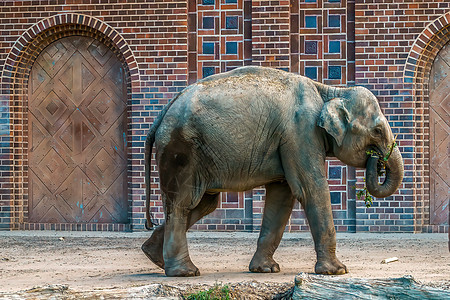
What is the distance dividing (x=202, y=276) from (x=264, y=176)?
3.44ft

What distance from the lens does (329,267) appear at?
24.6 feet

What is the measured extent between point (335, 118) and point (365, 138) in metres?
0.38

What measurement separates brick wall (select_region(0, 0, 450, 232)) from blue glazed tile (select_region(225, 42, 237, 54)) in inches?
0.6

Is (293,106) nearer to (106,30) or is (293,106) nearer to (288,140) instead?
(288,140)

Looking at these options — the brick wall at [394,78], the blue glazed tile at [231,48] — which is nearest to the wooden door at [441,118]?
the brick wall at [394,78]

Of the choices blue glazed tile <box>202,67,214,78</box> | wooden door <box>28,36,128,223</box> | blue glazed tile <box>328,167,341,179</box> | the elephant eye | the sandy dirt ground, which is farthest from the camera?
wooden door <box>28,36,128,223</box>

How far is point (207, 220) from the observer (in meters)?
12.6

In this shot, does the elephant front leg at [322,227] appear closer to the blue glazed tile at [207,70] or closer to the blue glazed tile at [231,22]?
Result: the blue glazed tile at [207,70]

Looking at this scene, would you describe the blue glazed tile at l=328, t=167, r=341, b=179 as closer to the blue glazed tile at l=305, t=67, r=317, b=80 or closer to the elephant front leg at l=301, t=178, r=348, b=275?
the blue glazed tile at l=305, t=67, r=317, b=80

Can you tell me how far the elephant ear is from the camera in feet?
24.8

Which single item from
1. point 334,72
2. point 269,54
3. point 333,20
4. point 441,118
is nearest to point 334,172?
point 334,72

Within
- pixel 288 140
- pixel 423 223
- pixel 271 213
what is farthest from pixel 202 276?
pixel 423 223

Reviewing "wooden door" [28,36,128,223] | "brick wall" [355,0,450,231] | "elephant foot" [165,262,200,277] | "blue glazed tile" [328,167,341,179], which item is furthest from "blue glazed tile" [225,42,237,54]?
"elephant foot" [165,262,200,277]

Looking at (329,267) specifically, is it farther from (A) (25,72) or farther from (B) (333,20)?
(A) (25,72)
